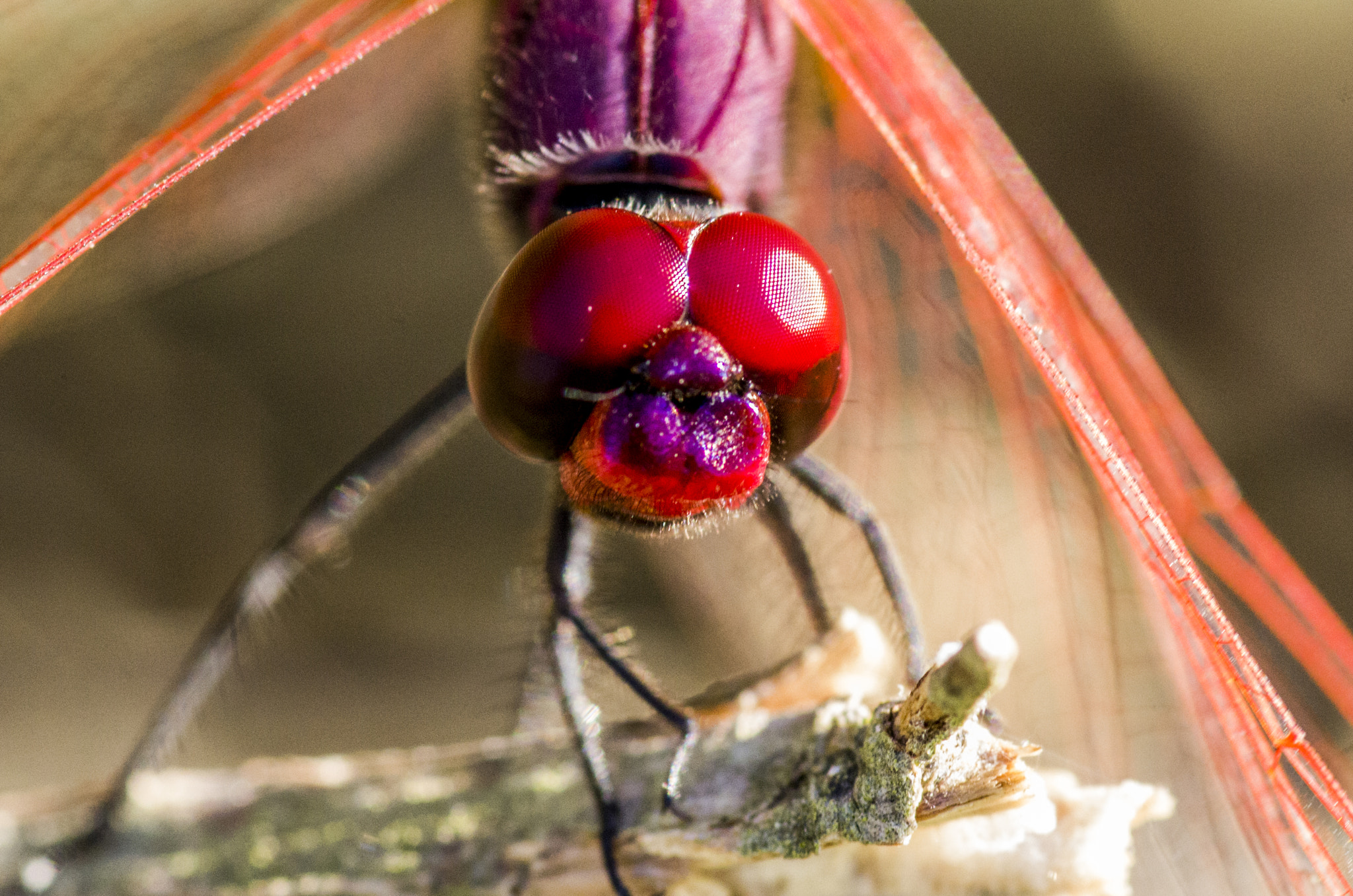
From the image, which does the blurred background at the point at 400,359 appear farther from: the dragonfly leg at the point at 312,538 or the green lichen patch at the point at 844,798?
the green lichen patch at the point at 844,798

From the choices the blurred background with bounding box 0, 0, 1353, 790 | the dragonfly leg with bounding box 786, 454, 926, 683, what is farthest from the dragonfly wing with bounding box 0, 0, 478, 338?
the dragonfly leg with bounding box 786, 454, 926, 683

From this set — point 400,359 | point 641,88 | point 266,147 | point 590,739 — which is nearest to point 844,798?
point 590,739

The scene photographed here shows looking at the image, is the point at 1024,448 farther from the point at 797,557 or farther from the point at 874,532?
the point at 797,557

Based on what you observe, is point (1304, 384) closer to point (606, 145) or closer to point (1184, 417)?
point (1184, 417)

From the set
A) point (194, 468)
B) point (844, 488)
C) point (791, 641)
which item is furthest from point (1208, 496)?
point (194, 468)

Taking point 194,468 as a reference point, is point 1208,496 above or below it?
above

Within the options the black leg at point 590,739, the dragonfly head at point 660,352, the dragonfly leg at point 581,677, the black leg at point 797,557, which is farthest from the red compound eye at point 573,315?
the black leg at point 797,557
